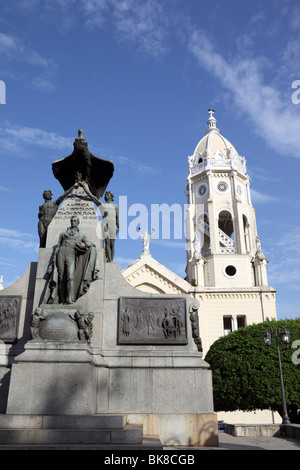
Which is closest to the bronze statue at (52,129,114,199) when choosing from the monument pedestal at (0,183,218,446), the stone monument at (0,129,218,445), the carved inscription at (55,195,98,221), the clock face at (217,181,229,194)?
the stone monument at (0,129,218,445)

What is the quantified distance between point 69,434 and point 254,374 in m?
24.9

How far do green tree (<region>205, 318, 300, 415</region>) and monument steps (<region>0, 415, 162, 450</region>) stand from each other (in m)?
23.5

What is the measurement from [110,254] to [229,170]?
46265 mm

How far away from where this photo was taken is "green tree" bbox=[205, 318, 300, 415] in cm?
2854

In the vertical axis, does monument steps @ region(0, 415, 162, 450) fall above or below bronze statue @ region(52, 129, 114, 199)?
below

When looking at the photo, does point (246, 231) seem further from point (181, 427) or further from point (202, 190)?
point (181, 427)

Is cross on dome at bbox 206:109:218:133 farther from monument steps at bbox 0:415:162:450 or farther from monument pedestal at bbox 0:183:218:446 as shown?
monument steps at bbox 0:415:162:450

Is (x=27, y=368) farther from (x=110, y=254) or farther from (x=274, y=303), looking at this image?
(x=274, y=303)

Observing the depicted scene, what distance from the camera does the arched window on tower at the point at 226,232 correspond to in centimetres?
5172

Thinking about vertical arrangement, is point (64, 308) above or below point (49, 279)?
below

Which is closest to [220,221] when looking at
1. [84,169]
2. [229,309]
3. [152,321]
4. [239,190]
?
[239,190]

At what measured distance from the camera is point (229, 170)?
55.2 m
